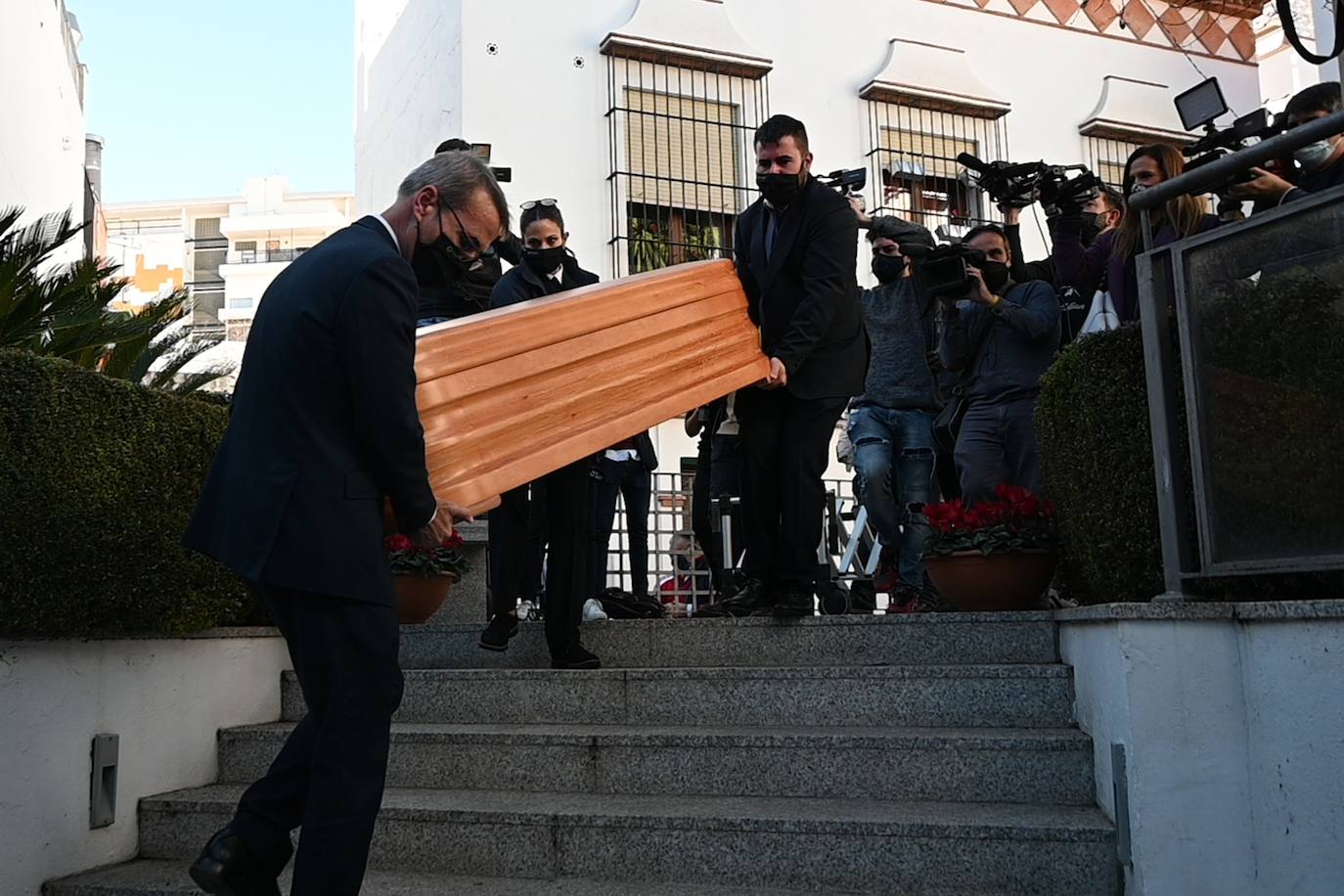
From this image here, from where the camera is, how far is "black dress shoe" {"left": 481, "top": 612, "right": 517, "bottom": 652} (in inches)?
181

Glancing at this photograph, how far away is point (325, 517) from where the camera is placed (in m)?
2.60

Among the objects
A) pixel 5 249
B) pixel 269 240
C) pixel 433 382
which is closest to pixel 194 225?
pixel 269 240

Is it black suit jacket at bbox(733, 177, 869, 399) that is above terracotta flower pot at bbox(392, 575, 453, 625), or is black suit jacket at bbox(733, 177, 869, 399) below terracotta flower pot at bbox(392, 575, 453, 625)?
above

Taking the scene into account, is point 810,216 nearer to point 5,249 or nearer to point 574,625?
point 574,625

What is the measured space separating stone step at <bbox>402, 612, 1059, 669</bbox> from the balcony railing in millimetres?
47411

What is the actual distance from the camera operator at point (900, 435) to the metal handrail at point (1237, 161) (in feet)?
6.64

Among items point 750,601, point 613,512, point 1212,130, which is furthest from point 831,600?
point 1212,130

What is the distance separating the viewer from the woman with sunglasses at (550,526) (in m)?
4.39

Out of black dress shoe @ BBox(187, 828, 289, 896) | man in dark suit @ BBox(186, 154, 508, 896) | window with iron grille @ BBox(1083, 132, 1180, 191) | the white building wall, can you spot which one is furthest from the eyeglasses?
window with iron grille @ BBox(1083, 132, 1180, 191)

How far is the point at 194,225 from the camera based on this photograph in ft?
187

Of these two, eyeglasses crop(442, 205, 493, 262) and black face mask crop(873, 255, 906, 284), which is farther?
black face mask crop(873, 255, 906, 284)

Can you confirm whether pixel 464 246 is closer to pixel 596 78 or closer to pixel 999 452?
pixel 999 452

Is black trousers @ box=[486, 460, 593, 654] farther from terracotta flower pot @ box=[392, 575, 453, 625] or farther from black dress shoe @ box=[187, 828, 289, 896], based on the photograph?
black dress shoe @ box=[187, 828, 289, 896]

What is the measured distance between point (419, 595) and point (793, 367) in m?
2.00
